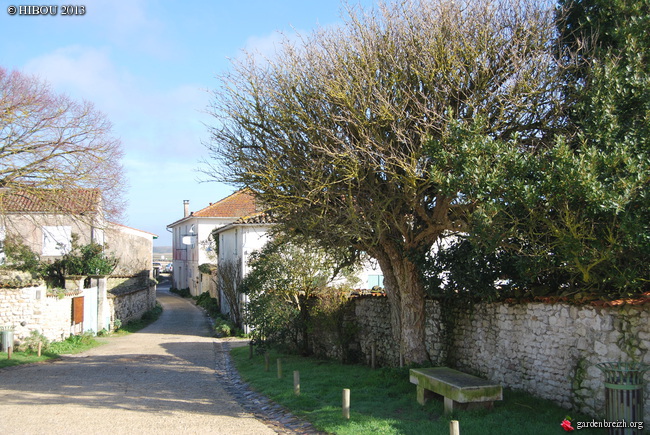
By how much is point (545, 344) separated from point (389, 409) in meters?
2.83

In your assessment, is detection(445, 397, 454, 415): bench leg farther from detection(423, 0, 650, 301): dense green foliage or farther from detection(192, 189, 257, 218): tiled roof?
detection(192, 189, 257, 218): tiled roof

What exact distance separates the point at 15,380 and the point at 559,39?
14.8 metres

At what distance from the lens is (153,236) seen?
162ft

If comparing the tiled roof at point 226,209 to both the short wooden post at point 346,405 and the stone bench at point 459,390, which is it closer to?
the stone bench at point 459,390

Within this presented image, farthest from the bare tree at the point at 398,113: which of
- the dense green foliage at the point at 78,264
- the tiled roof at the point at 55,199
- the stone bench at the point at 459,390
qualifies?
the dense green foliage at the point at 78,264

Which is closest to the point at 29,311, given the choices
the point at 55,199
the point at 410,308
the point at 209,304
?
the point at 55,199

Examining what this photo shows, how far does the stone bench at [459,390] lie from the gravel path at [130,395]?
8.09 ft

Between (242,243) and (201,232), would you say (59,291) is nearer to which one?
(242,243)

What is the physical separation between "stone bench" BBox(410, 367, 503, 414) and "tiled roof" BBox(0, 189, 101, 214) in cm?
1314

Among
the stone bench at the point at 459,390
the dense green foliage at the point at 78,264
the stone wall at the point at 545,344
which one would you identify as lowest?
the stone bench at the point at 459,390

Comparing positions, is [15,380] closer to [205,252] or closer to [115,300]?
[115,300]

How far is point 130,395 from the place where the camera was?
12.0 meters

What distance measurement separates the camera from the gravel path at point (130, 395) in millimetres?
9172

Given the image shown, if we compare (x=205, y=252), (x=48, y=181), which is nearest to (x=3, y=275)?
(x=48, y=181)
